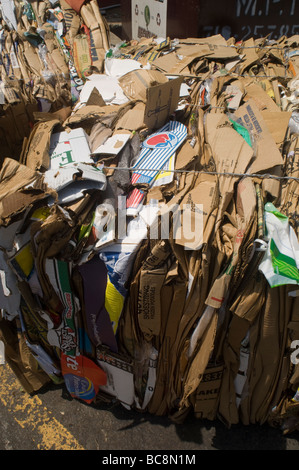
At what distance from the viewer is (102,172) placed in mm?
2146

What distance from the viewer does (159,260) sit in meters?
1.89

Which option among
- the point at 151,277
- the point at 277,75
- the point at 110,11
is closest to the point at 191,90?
the point at 277,75

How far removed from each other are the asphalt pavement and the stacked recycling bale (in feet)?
0.32

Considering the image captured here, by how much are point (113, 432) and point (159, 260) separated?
132 cm

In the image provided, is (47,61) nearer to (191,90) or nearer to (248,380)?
(191,90)

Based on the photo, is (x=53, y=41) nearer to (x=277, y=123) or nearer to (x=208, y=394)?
(x=277, y=123)

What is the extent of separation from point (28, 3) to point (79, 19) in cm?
83

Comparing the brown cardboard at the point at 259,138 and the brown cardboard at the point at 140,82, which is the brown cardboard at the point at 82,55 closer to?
the brown cardboard at the point at 140,82

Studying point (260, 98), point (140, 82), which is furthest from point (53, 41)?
point (260, 98)

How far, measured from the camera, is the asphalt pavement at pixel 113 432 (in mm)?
2283

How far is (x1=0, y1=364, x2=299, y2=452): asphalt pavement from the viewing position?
2283 mm

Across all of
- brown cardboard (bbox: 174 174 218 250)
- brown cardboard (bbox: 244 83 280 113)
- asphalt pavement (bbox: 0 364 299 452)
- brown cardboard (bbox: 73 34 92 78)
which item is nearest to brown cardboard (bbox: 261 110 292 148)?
brown cardboard (bbox: 244 83 280 113)

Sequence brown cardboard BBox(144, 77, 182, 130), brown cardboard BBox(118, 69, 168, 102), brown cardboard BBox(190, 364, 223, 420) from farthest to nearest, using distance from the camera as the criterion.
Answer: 1. brown cardboard BBox(118, 69, 168, 102)
2. brown cardboard BBox(144, 77, 182, 130)
3. brown cardboard BBox(190, 364, 223, 420)

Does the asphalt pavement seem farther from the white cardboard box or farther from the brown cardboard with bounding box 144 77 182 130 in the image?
the brown cardboard with bounding box 144 77 182 130
